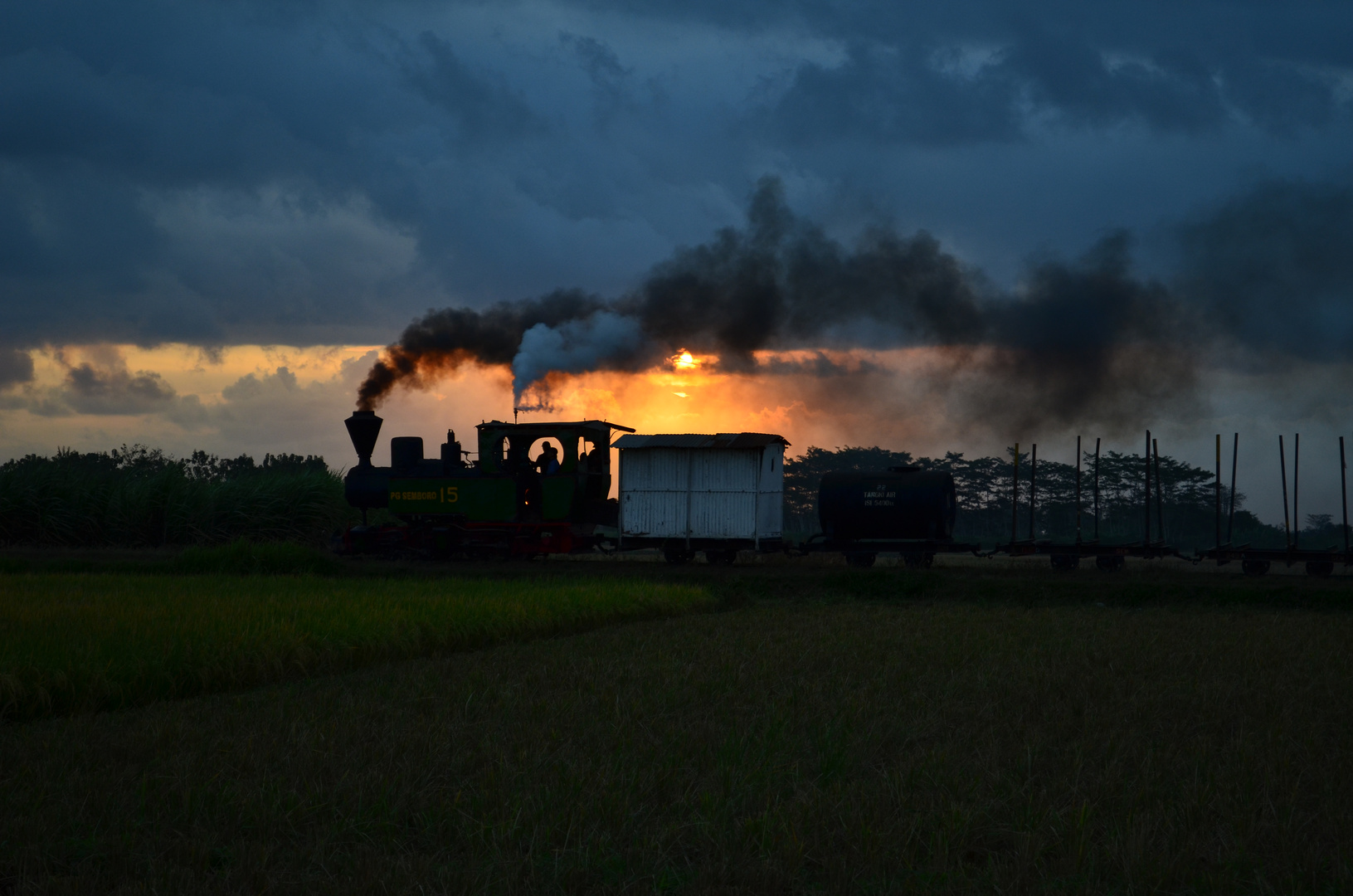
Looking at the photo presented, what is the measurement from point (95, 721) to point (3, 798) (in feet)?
7.44

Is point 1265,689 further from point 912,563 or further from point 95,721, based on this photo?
point 912,563

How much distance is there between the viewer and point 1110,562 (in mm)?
21500

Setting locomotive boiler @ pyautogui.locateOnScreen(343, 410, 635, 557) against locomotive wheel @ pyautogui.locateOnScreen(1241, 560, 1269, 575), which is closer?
locomotive wheel @ pyautogui.locateOnScreen(1241, 560, 1269, 575)

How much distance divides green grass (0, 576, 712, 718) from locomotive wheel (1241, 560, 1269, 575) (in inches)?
456

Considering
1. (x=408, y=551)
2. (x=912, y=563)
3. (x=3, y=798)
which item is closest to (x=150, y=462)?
(x=408, y=551)

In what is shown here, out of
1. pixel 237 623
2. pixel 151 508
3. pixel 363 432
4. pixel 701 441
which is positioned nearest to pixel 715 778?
pixel 237 623

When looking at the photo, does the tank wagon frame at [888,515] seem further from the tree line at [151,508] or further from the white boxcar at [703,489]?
the tree line at [151,508]

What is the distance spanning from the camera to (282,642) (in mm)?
10484

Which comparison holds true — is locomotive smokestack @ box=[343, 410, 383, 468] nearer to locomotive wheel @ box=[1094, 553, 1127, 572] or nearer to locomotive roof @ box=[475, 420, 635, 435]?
locomotive roof @ box=[475, 420, 635, 435]

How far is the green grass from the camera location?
8.85 m

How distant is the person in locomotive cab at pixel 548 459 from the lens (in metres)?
23.2

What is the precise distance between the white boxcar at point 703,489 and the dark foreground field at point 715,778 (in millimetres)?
11620

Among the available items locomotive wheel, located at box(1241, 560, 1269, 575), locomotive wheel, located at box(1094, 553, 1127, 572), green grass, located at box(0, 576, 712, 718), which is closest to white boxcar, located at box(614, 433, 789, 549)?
green grass, located at box(0, 576, 712, 718)

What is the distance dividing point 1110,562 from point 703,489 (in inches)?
348
